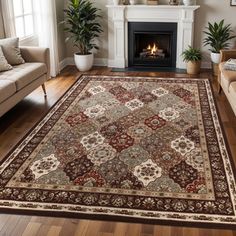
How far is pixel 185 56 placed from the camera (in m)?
5.73

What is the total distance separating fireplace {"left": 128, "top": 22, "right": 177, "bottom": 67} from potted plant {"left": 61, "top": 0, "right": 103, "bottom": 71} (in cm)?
60

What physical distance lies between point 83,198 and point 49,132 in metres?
1.26

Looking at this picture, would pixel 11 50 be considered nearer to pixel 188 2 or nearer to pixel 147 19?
pixel 147 19

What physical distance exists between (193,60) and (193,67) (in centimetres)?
11

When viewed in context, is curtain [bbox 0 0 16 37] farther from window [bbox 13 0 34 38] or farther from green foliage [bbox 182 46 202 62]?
green foliage [bbox 182 46 202 62]

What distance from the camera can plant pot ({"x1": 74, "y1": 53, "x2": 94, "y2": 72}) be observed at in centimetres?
588

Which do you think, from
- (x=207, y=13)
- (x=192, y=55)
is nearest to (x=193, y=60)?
(x=192, y=55)

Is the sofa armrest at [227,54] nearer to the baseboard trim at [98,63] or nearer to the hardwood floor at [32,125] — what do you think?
the hardwood floor at [32,125]

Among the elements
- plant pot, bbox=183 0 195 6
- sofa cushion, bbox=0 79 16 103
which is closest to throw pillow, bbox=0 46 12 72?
sofa cushion, bbox=0 79 16 103

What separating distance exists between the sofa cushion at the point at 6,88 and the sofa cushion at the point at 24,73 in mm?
84

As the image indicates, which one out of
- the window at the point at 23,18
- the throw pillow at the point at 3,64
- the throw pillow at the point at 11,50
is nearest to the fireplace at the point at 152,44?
the window at the point at 23,18

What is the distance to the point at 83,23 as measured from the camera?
5.67m

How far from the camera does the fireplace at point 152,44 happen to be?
5877mm

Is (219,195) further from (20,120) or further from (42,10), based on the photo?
(42,10)
